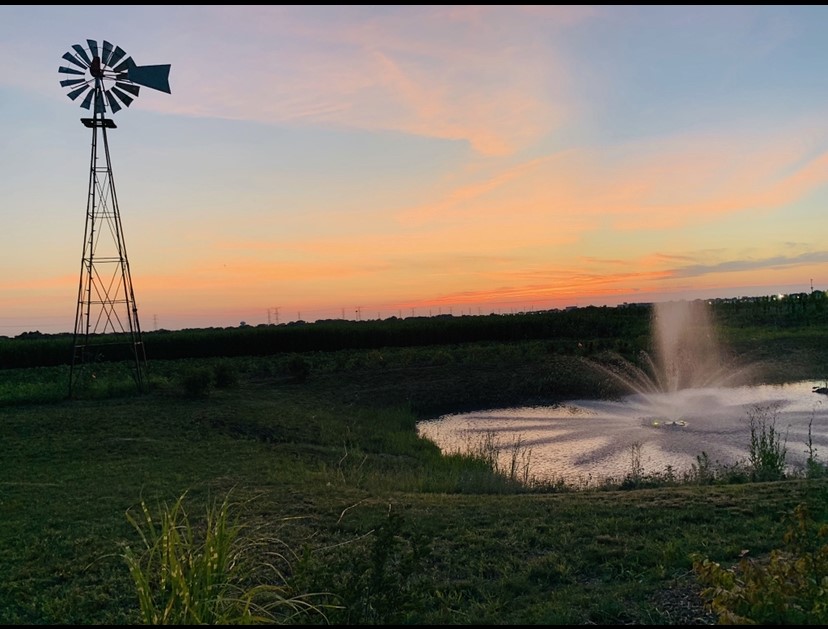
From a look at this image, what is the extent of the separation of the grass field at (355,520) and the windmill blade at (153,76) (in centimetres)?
825

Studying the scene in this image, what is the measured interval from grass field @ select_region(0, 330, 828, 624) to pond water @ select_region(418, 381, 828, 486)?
168 cm

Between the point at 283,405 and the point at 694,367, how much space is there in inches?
706

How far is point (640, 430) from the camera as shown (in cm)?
1413

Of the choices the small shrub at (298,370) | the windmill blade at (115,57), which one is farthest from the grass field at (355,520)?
the windmill blade at (115,57)

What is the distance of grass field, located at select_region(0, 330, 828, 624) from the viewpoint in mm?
4234

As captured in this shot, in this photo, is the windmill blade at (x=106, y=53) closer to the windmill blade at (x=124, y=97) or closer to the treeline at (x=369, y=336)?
the windmill blade at (x=124, y=97)

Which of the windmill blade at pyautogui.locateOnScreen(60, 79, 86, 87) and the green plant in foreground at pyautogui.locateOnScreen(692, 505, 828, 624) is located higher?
the windmill blade at pyautogui.locateOnScreen(60, 79, 86, 87)

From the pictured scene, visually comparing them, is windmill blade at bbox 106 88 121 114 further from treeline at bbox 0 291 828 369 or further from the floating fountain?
treeline at bbox 0 291 828 369

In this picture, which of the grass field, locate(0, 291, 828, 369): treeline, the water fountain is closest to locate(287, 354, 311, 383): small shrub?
the grass field

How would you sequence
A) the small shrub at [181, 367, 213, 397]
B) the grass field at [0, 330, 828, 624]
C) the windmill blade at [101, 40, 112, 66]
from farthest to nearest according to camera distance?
1. the small shrub at [181, 367, 213, 397]
2. the windmill blade at [101, 40, 112, 66]
3. the grass field at [0, 330, 828, 624]

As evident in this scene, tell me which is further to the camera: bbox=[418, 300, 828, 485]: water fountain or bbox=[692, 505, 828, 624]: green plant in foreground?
bbox=[418, 300, 828, 485]: water fountain

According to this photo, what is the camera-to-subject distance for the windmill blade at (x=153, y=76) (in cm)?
1556

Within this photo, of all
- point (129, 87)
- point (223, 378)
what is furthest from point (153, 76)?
point (223, 378)

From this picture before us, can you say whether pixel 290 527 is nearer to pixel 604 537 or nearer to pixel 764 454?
pixel 604 537
